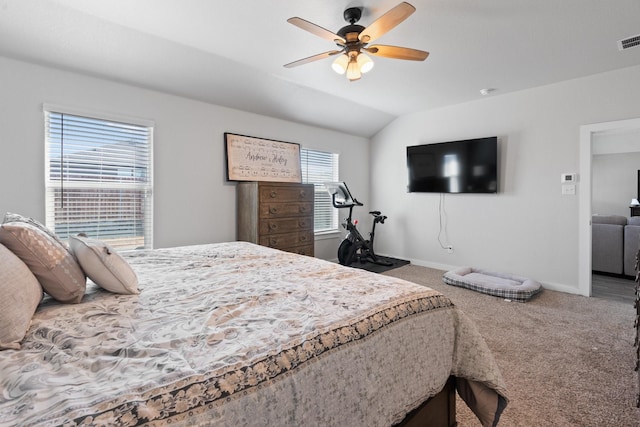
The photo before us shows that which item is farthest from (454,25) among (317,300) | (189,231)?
(189,231)

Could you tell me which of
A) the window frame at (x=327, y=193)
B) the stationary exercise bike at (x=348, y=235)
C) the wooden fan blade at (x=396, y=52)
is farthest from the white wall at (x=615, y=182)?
the wooden fan blade at (x=396, y=52)

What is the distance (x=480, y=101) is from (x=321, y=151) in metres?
2.41

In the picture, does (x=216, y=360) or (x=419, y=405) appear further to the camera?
(x=419, y=405)

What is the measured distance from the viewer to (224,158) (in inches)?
150

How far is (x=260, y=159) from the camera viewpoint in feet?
13.6

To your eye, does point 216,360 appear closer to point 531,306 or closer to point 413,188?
point 531,306

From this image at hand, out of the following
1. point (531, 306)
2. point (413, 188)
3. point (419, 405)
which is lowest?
point (531, 306)

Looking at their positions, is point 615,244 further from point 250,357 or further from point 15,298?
point 15,298

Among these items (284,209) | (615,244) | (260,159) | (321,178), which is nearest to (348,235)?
(321,178)

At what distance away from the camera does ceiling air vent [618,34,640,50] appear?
2.69m

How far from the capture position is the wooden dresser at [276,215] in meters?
3.61

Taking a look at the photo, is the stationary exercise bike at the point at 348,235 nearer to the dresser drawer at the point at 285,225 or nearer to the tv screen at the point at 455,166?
the dresser drawer at the point at 285,225

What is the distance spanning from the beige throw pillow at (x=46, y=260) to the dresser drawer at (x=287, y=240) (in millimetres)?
2377

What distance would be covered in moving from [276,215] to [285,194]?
286mm
